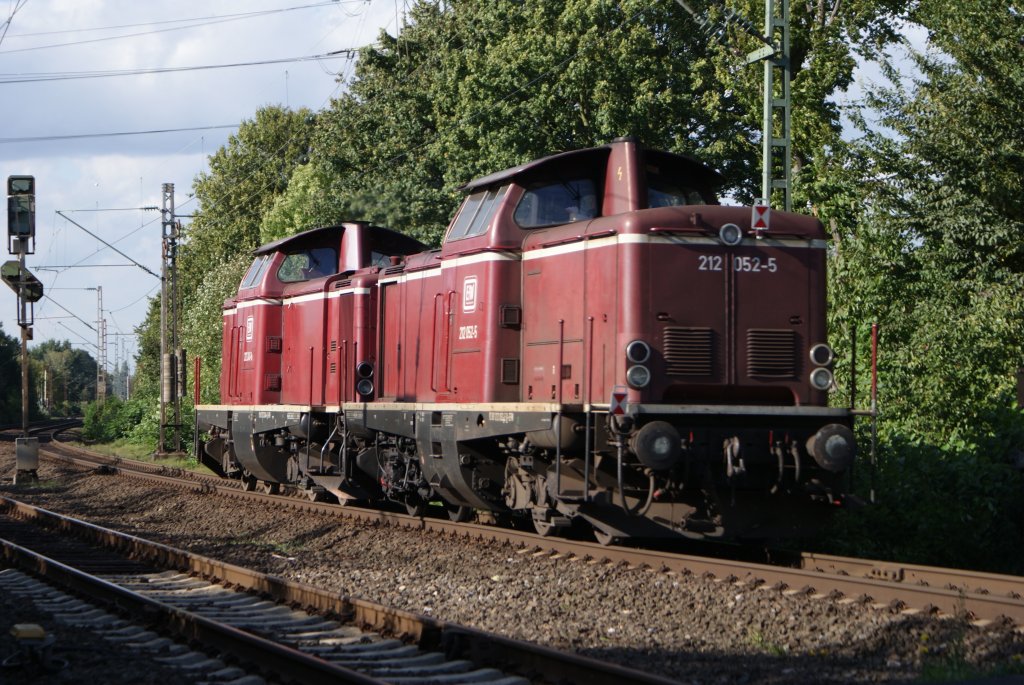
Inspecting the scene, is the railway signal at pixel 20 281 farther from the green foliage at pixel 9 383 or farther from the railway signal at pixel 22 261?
the green foliage at pixel 9 383

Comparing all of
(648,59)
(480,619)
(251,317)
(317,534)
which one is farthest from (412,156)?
(480,619)

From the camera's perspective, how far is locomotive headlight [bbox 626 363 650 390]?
33.1ft

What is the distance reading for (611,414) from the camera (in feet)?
32.7

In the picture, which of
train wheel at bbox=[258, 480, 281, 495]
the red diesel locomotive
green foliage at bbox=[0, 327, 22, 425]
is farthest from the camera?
green foliage at bbox=[0, 327, 22, 425]

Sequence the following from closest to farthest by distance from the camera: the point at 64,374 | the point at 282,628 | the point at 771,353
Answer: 1. the point at 282,628
2. the point at 771,353
3. the point at 64,374

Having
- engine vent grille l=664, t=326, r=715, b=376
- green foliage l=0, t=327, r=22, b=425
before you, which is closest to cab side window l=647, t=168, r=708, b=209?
engine vent grille l=664, t=326, r=715, b=376

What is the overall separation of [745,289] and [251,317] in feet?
35.4

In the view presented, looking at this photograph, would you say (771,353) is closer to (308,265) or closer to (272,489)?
(308,265)

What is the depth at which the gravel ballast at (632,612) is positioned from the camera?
6.81 m

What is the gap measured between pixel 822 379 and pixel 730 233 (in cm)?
153

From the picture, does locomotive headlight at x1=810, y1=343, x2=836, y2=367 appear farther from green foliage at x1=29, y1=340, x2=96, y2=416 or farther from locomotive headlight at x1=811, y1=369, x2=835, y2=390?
green foliage at x1=29, y1=340, x2=96, y2=416

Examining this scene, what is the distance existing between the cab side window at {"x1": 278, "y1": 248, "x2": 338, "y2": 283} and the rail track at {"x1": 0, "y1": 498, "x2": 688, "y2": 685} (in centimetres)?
691

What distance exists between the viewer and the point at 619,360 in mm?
10398

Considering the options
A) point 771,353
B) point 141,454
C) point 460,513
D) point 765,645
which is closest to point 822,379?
point 771,353
